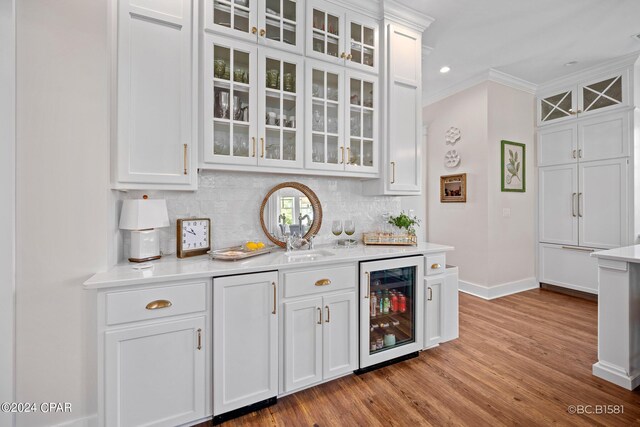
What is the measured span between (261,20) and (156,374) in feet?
7.50

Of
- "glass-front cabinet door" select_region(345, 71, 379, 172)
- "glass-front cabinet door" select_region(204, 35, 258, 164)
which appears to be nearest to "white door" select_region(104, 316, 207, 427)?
"glass-front cabinet door" select_region(204, 35, 258, 164)

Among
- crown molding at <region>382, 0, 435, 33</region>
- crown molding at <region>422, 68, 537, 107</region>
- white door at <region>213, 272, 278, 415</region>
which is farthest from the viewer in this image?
crown molding at <region>422, 68, 537, 107</region>

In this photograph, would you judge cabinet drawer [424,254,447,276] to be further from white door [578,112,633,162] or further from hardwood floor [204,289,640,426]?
white door [578,112,633,162]

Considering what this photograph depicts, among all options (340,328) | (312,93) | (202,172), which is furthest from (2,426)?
(312,93)

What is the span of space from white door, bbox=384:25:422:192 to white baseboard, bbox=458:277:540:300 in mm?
2207

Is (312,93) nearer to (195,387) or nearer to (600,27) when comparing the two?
(195,387)

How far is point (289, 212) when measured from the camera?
2367 millimetres

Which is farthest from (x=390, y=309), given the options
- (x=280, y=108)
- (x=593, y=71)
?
(x=593, y=71)

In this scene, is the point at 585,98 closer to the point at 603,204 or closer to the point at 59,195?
the point at 603,204

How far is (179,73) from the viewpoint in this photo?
1751 mm

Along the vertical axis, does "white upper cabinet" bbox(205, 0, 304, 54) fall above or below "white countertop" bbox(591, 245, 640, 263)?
above

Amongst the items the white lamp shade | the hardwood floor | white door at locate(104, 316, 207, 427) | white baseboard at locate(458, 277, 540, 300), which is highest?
the white lamp shade

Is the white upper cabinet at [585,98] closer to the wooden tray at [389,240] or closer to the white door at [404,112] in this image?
the white door at [404,112]

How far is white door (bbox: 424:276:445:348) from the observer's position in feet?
7.64
